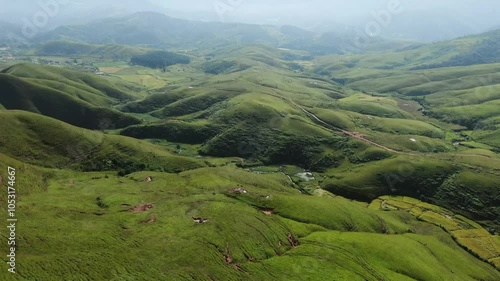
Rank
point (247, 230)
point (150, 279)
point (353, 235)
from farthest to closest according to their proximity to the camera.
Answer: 1. point (353, 235)
2. point (247, 230)
3. point (150, 279)

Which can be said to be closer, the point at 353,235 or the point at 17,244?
the point at 17,244

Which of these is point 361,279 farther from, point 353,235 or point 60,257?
point 60,257

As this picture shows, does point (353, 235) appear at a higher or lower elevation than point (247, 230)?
lower

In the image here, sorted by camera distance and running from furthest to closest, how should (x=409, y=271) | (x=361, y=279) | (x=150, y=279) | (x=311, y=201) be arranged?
(x=311, y=201) → (x=409, y=271) → (x=361, y=279) → (x=150, y=279)

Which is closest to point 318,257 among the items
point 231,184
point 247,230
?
point 247,230

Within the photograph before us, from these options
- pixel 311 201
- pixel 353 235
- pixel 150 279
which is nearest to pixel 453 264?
pixel 353 235

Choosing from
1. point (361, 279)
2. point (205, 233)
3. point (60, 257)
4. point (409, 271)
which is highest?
point (60, 257)

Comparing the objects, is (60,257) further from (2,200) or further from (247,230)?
(247,230)

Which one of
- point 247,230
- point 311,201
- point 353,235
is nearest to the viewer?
point 247,230

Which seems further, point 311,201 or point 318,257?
point 311,201
